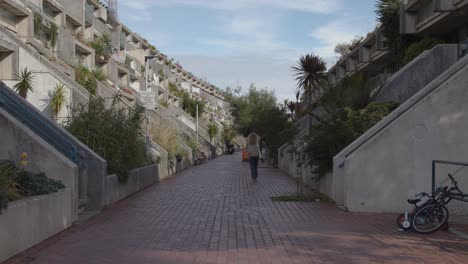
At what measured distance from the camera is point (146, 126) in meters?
24.0

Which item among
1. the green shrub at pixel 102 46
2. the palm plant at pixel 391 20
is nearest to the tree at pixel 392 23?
the palm plant at pixel 391 20

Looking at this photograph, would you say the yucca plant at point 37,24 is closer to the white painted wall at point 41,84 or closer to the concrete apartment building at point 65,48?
the concrete apartment building at point 65,48

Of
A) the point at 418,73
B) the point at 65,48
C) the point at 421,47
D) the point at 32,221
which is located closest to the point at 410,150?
the point at 418,73

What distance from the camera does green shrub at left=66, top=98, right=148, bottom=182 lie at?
47.9 feet

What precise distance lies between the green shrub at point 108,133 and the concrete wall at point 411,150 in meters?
6.18

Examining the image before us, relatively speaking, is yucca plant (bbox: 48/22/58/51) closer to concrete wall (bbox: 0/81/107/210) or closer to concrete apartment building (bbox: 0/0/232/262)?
concrete apartment building (bbox: 0/0/232/262)

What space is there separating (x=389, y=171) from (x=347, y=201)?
108cm

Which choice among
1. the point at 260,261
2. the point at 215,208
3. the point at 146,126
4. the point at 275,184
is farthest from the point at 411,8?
the point at 260,261

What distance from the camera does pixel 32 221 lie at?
833 cm

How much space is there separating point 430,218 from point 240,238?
3.27 meters

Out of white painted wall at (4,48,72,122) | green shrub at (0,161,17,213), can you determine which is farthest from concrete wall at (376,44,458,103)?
white painted wall at (4,48,72,122)

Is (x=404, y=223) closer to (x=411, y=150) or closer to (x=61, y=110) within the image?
(x=411, y=150)

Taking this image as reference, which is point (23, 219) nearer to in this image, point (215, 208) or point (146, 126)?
point (215, 208)

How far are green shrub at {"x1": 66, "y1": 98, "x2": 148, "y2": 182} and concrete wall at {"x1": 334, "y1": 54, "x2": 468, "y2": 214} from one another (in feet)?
20.3
